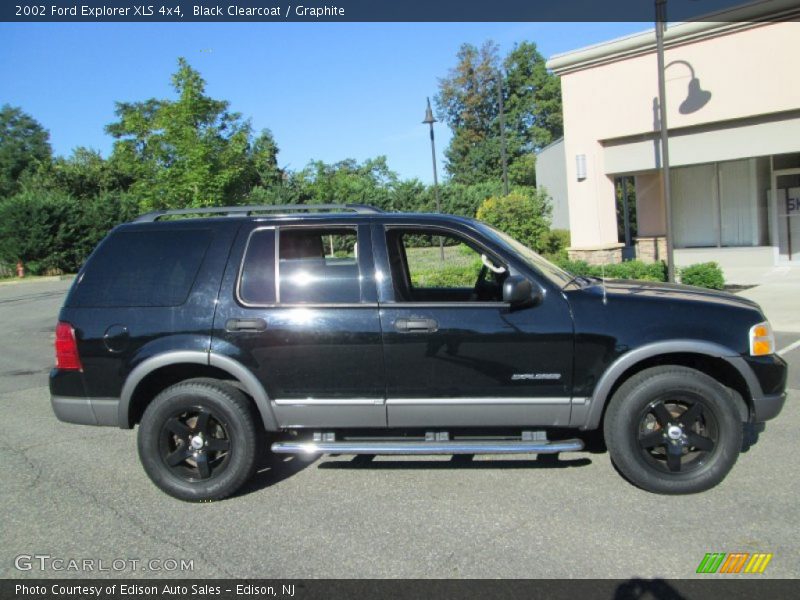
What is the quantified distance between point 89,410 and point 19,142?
82.9 m

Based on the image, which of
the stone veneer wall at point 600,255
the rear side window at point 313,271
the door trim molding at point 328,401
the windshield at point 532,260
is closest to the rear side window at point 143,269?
the rear side window at point 313,271

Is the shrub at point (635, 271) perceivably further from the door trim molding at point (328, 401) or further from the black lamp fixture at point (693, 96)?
the door trim molding at point (328, 401)

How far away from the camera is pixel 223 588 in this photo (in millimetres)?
3328

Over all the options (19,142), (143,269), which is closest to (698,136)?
(143,269)

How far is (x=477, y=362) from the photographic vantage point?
429 centimetres

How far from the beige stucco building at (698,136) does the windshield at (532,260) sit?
11284mm

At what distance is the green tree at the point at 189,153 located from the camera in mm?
15500

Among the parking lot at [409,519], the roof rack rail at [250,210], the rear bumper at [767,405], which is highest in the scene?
the roof rack rail at [250,210]

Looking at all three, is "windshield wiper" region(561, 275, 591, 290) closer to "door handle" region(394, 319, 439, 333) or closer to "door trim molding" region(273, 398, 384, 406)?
"door handle" region(394, 319, 439, 333)

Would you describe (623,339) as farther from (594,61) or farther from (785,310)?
(594,61)

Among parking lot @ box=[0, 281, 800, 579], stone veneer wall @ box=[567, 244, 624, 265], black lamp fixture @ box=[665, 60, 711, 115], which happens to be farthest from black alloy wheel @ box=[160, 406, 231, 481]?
black lamp fixture @ box=[665, 60, 711, 115]

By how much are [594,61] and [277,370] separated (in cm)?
1368

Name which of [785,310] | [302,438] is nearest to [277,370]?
[302,438]

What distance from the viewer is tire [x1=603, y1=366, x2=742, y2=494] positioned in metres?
4.19
